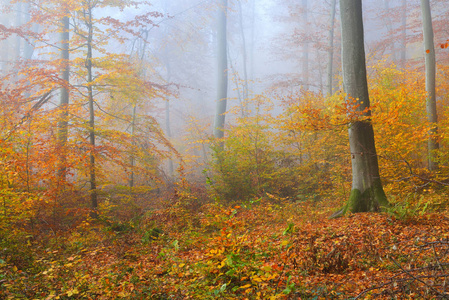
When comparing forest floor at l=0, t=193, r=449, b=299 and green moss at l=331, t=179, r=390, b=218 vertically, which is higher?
green moss at l=331, t=179, r=390, b=218

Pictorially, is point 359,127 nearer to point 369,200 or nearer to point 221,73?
point 369,200

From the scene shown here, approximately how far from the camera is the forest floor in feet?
9.25

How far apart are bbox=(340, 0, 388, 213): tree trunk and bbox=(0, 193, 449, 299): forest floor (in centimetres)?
45

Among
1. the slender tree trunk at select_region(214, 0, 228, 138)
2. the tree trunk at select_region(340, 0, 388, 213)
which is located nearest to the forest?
the tree trunk at select_region(340, 0, 388, 213)

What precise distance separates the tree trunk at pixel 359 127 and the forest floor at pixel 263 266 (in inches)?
17.7

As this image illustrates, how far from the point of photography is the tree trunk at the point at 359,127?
5.37 meters

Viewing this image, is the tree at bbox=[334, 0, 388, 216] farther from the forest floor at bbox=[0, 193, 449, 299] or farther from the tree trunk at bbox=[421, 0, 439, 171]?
the tree trunk at bbox=[421, 0, 439, 171]

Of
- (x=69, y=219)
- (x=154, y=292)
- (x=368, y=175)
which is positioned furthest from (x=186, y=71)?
(x=154, y=292)

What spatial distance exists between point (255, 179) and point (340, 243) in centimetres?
544

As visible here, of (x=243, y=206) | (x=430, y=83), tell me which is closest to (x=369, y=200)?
(x=243, y=206)

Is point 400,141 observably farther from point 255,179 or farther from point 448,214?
point 255,179

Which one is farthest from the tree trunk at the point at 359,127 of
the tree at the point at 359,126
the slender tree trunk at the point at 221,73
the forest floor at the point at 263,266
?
the slender tree trunk at the point at 221,73

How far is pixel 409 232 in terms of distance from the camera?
4.02 m

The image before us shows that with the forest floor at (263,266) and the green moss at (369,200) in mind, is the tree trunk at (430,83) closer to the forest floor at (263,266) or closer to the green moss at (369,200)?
the green moss at (369,200)
